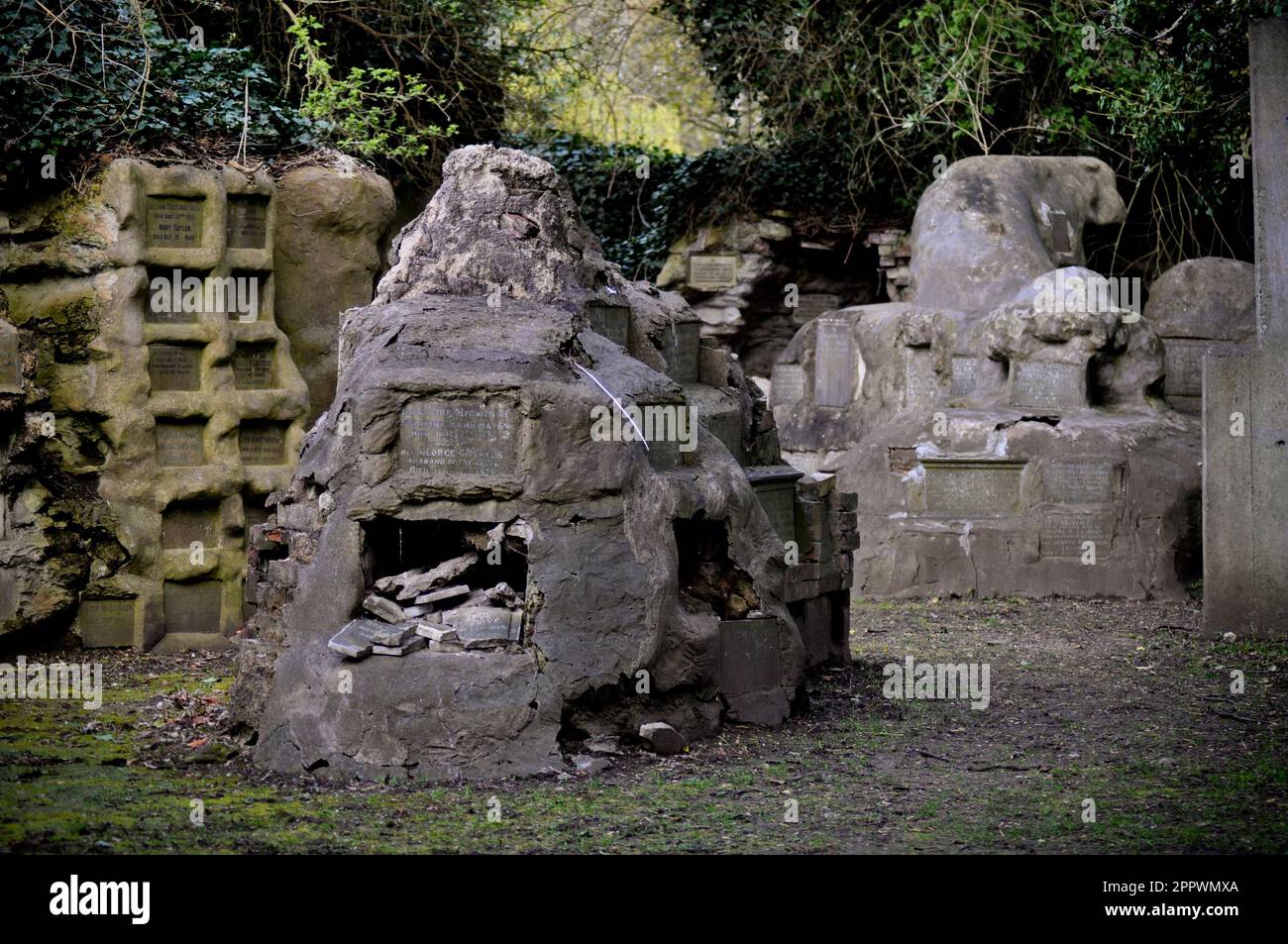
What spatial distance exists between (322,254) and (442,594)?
482 centimetres

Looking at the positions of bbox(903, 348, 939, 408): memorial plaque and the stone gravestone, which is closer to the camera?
the stone gravestone

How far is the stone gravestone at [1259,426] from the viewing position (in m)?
10.3

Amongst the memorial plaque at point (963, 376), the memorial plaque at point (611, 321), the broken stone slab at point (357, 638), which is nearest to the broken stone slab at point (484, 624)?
the broken stone slab at point (357, 638)

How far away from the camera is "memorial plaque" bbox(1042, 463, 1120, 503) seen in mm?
12703

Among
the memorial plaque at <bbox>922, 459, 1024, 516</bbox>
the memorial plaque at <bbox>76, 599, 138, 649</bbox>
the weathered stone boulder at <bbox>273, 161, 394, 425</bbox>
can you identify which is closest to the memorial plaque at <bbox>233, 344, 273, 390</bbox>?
the weathered stone boulder at <bbox>273, 161, 394, 425</bbox>

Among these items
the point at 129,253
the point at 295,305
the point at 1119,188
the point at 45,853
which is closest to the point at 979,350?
the point at 1119,188

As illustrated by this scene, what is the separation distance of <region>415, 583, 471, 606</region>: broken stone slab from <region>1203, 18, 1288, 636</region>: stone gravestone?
548cm

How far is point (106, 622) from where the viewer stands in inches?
414

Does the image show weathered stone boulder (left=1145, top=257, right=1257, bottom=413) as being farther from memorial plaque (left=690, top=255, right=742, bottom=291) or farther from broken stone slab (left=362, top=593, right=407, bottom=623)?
Answer: broken stone slab (left=362, top=593, right=407, bottom=623)

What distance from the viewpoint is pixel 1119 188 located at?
663 inches

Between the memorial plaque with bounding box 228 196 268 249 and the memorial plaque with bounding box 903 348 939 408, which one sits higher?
the memorial plaque with bounding box 228 196 268 249

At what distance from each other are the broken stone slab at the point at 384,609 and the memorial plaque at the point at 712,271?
34.5 feet

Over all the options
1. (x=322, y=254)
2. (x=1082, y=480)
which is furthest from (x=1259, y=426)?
(x=322, y=254)

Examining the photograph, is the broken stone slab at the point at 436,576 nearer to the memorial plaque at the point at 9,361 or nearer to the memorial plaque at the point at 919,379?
the memorial plaque at the point at 9,361
